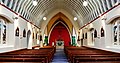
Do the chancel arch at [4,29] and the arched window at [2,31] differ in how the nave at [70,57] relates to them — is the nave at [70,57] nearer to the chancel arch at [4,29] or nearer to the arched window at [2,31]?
the arched window at [2,31]

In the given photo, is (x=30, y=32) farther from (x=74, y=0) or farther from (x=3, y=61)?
(x=3, y=61)

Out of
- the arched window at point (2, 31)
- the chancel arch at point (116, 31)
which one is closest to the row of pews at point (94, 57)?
the chancel arch at point (116, 31)

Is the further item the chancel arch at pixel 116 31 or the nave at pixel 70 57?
the chancel arch at pixel 116 31

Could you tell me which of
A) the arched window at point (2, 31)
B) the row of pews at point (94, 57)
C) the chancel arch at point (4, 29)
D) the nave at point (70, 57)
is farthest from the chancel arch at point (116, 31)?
the arched window at point (2, 31)

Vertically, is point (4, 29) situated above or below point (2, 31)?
above

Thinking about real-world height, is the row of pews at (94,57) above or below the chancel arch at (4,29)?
below

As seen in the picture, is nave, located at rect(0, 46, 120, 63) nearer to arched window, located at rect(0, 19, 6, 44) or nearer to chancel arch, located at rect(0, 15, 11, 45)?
arched window, located at rect(0, 19, 6, 44)

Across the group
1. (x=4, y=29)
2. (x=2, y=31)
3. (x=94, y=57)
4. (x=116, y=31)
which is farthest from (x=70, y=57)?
(x=4, y=29)

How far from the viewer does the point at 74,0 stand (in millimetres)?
17547

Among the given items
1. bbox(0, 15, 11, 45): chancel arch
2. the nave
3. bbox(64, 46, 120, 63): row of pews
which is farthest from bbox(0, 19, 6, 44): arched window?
bbox(64, 46, 120, 63): row of pews

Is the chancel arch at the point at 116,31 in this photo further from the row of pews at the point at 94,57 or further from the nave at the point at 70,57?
the row of pews at the point at 94,57

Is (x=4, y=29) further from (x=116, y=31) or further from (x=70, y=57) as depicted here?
(x=116, y=31)

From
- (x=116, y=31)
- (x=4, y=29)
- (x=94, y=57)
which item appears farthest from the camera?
(x=4, y=29)

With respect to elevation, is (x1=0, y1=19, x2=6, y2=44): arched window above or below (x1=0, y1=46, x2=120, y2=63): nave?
above
